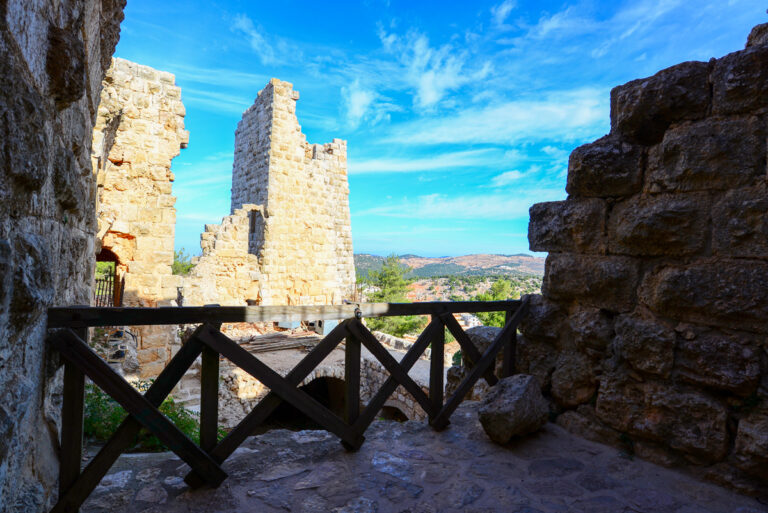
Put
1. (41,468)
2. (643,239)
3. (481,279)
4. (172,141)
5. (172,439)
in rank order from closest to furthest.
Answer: (41,468) < (172,439) < (643,239) < (172,141) < (481,279)

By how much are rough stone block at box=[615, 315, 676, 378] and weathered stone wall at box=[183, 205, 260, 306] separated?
9.79 m

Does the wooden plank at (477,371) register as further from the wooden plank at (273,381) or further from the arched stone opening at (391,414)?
the arched stone opening at (391,414)

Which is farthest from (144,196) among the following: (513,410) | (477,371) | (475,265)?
(475,265)

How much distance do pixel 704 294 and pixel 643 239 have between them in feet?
1.48

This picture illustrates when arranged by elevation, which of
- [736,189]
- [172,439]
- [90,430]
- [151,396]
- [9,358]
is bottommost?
[90,430]

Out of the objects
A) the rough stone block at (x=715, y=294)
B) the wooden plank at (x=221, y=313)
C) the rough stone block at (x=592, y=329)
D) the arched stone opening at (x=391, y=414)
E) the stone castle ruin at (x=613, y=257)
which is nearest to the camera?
the stone castle ruin at (x=613, y=257)

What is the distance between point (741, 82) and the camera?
2264mm

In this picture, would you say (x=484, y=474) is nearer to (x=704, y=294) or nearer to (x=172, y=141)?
(x=704, y=294)

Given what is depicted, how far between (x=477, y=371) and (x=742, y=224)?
5.86 ft

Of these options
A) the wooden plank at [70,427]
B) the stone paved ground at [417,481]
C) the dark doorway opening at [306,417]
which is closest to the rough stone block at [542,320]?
the stone paved ground at [417,481]

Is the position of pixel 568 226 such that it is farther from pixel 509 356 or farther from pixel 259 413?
pixel 259 413

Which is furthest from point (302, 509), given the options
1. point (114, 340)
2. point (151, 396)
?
point (114, 340)

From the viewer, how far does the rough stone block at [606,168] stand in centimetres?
271

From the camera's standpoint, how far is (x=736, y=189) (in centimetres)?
227
